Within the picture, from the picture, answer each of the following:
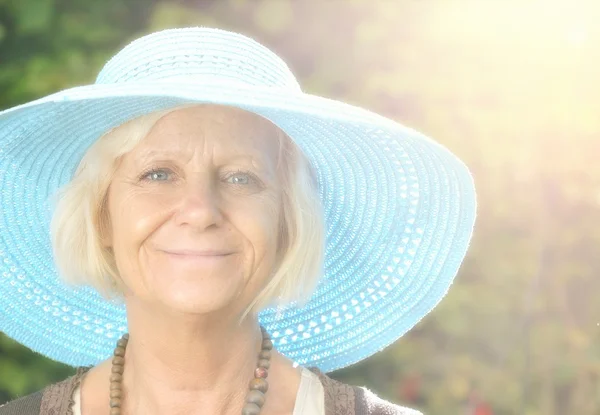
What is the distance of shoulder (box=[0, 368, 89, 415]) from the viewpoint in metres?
2.26

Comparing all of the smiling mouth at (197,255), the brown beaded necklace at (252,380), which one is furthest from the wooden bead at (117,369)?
the smiling mouth at (197,255)

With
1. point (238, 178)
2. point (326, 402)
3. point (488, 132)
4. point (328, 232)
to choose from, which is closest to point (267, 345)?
point (326, 402)

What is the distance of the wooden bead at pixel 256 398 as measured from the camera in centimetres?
221

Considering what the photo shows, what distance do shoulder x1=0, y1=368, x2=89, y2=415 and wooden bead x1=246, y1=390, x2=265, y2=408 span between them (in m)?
0.39

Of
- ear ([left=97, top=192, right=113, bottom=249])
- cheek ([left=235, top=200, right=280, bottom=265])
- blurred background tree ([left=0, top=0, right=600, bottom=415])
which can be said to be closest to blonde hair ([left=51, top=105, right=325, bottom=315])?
ear ([left=97, top=192, right=113, bottom=249])

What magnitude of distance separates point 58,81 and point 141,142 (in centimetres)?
124

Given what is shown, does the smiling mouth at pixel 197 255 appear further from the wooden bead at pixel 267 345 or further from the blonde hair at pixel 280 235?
the wooden bead at pixel 267 345

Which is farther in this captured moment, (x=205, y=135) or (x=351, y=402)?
(x=351, y=402)

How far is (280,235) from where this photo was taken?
2.20 metres

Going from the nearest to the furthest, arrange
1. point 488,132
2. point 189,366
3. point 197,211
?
point 197,211 → point 189,366 → point 488,132

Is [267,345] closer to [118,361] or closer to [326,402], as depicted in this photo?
[326,402]

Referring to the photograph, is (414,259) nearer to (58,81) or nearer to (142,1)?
(58,81)

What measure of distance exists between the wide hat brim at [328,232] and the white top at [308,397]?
16 centimetres

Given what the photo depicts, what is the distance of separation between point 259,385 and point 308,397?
0.36 ft
